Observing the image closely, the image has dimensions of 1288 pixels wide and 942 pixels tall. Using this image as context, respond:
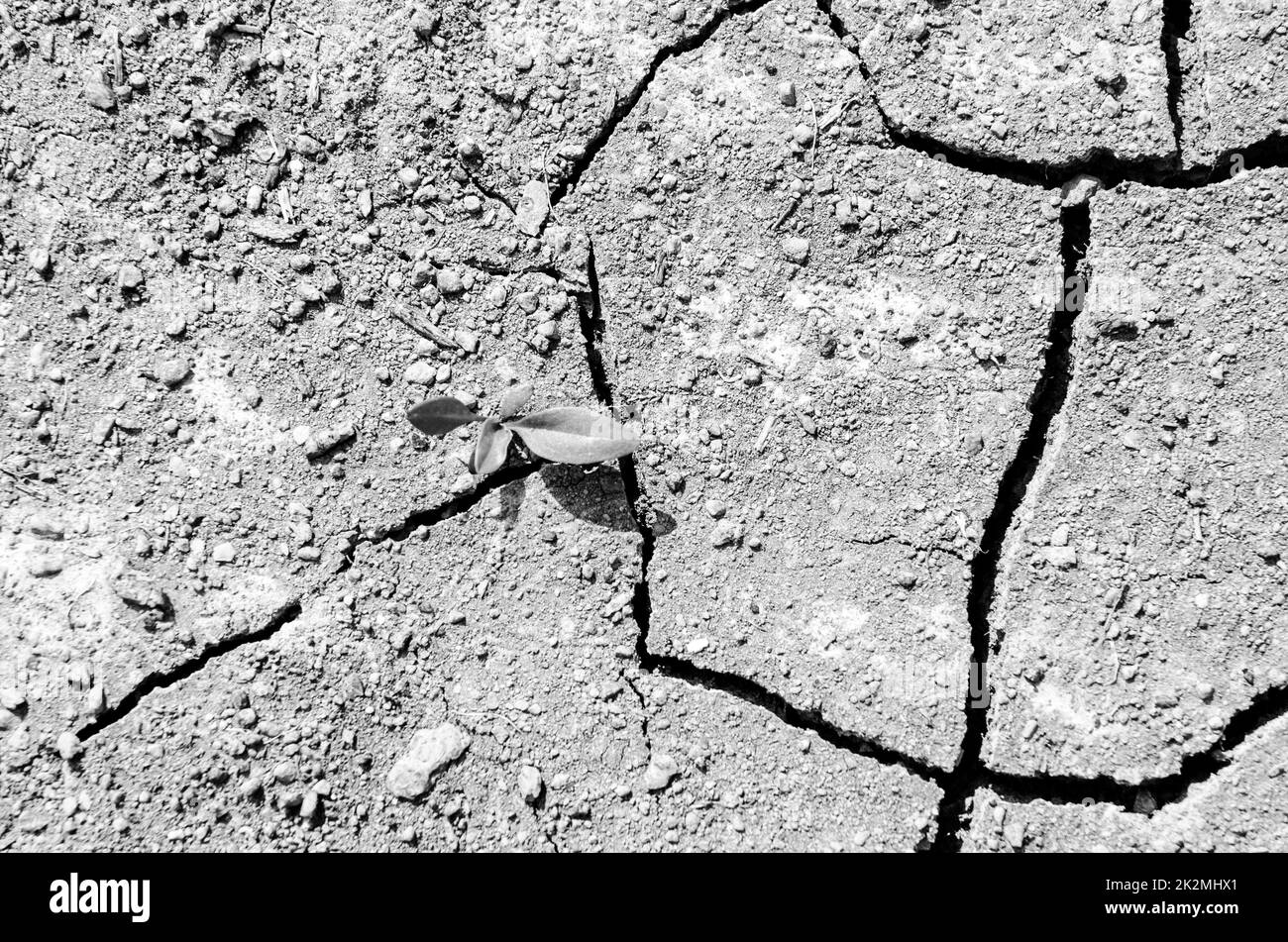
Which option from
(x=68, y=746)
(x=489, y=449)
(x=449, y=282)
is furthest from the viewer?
(x=449, y=282)

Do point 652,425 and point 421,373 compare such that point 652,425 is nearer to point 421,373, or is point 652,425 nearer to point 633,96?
point 421,373

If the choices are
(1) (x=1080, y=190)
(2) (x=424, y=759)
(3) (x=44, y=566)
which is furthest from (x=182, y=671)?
(1) (x=1080, y=190)

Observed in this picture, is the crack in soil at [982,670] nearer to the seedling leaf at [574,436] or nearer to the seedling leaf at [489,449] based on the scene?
the seedling leaf at [574,436]

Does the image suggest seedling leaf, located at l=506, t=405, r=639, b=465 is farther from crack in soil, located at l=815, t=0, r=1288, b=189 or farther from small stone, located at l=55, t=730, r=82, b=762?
small stone, located at l=55, t=730, r=82, b=762

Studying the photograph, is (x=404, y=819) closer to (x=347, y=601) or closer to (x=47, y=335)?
(x=347, y=601)
